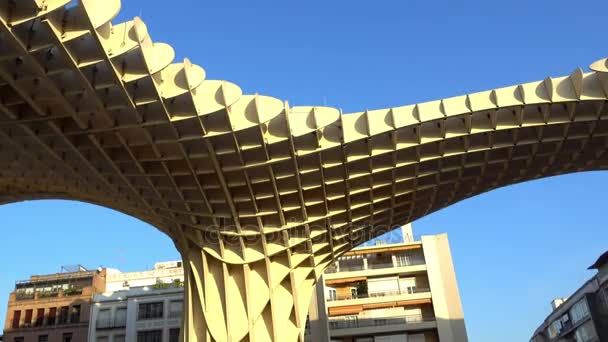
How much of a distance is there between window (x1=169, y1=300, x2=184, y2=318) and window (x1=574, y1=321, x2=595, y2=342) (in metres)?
39.1

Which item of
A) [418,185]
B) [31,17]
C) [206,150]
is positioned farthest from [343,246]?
[31,17]

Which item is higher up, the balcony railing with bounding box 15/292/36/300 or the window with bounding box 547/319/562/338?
the balcony railing with bounding box 15/292/36/300

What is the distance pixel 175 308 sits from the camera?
53.6 m

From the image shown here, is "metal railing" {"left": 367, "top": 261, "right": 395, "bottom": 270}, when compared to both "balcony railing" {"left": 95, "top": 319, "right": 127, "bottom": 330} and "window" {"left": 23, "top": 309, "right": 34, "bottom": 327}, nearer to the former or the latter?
"balcony railing" {"left": 95, "top": 319, "right": 127, "bottom": 330}

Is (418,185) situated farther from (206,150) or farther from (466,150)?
(206,150)

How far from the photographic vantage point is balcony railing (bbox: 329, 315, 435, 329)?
52875 millimetres

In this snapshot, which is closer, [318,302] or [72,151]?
[72,151]

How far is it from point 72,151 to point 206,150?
208 inches

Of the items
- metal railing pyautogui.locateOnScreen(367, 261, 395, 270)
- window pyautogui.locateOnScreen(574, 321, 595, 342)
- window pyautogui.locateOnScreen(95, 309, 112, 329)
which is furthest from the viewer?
window pyautogui.locateOnScreen(574, 321, 595, 342)

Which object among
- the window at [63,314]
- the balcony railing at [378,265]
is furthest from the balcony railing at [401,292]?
the window at [63,314]

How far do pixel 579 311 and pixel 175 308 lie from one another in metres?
41.0

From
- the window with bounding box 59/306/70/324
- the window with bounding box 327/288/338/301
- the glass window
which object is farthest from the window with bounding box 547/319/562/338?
the glass window

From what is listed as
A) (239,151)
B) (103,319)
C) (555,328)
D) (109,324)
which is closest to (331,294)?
(109,324)

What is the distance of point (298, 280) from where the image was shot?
29.3 m
